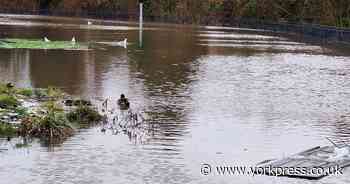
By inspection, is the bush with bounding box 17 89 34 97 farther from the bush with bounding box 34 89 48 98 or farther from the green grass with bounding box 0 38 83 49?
the green grass with bounding box 0 38 83 49

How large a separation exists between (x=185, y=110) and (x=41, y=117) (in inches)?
235

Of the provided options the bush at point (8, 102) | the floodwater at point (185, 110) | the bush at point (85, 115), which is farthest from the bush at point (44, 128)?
the bush at point (8, 102)

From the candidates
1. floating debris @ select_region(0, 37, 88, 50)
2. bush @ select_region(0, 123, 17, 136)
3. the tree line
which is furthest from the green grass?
the tree line

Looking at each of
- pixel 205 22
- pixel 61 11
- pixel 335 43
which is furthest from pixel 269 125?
pixel 61 11

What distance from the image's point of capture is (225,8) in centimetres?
11775

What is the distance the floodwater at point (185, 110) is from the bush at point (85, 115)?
1.01 m

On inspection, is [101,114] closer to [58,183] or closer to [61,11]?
[58,183]

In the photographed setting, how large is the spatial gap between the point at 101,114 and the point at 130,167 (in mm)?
6311

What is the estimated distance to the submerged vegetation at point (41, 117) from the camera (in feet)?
60.3

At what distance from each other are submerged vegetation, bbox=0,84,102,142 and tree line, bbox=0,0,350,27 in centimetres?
6229

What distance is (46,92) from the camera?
2544 centimetres

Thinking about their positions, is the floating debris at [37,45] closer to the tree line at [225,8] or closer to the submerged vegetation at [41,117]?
the submerged vegetation at [41,117]

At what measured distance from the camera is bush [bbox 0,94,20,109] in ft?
69.1

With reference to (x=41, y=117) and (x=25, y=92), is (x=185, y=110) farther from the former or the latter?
(x=41, y=117)
